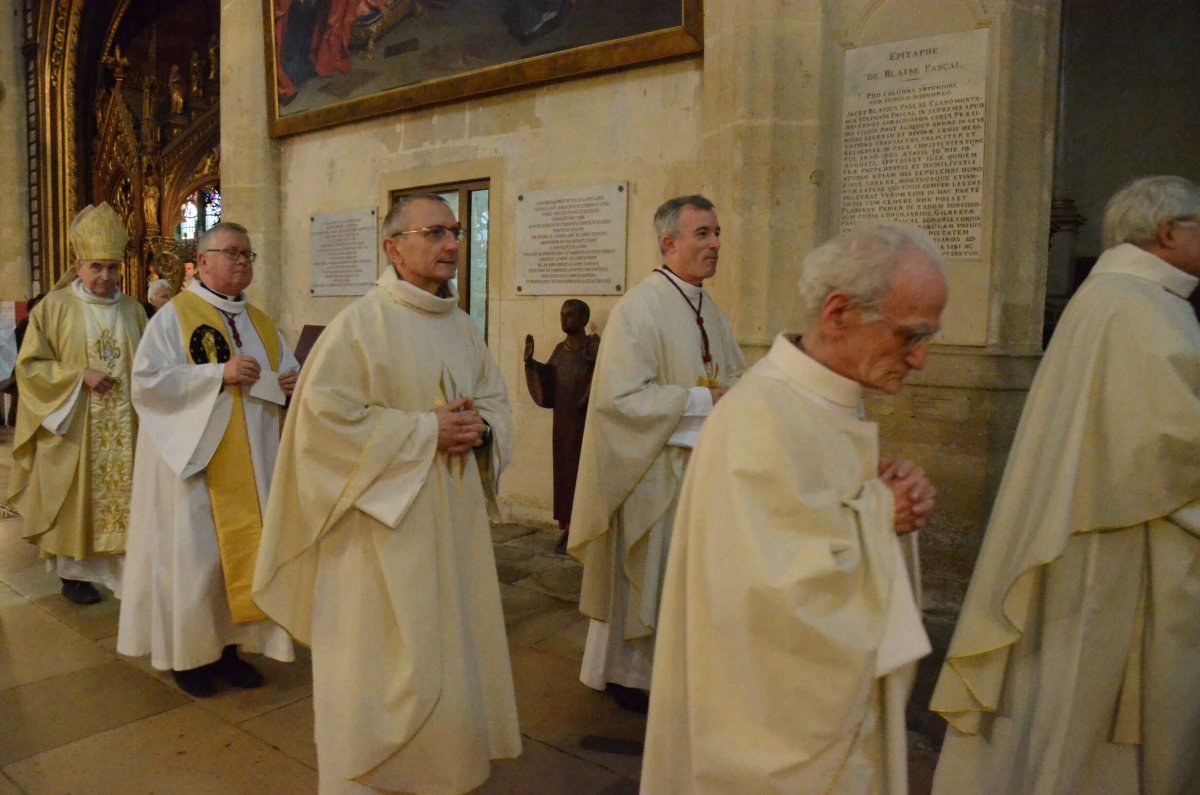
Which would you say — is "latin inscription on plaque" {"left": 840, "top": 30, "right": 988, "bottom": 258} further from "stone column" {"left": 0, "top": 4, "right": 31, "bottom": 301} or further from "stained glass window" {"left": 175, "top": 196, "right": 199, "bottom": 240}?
"stained glass window" {"left": 175, "top": 196, "right": 199, "bottom": 240}

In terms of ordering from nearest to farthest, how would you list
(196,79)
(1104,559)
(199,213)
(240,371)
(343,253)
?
1. (1104,559)
2. (240,371)
3. (343,253)
4. (196,79)
5. (199,213)

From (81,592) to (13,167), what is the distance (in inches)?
454

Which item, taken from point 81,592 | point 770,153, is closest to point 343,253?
point 81,592

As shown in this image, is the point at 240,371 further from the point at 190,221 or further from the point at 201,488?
the point at 190,221

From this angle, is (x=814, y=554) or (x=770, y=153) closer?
(x=814, y=554)

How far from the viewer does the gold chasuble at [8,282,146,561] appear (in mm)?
4652

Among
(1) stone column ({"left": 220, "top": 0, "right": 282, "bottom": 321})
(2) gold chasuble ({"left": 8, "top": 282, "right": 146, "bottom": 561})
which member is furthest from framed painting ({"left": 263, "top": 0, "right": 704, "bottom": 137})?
(2) gold chasuble ({"left": 8, "top": 282, "right": 146, "bottom": 561})

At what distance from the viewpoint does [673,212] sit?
3.29 m

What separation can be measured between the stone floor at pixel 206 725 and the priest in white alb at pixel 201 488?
7.7 inches

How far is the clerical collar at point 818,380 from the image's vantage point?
1.60 metres

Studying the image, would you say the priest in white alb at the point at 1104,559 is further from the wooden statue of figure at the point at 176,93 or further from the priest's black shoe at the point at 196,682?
the wooden statue of figure at the point at 176,93

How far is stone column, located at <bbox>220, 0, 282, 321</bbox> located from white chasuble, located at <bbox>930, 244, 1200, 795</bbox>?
6.98m

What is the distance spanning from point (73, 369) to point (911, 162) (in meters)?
4.39

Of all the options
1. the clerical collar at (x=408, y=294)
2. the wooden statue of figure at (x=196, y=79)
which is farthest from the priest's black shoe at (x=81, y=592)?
the wooden statue of figure at (x=196, y=79)
